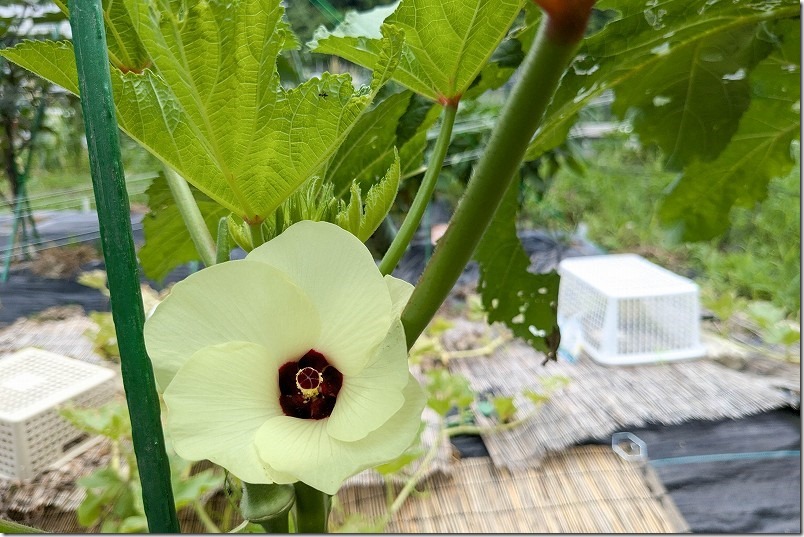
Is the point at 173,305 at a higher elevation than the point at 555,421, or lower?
higher

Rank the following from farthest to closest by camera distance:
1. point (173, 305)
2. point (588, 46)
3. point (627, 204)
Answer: point (627, 204), point (588, 46), point (173, 305)

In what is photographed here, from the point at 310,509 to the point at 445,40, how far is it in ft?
0.65

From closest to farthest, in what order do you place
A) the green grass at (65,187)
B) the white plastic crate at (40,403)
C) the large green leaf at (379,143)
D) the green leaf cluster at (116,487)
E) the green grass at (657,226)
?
the large green leaf at (379,143) → the green leaf cluster at (116,487) → the white plastic crate at (40,403) → the green grass at (65,187) → the green grass at (657,226)

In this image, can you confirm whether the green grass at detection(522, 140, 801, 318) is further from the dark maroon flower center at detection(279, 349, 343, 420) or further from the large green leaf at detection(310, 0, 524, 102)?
the dark maroon flower center at detection(279, 349, 343, 420)

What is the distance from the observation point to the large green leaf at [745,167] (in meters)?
0.53

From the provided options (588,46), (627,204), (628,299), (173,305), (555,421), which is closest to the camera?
(173,305)

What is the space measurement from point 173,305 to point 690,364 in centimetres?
190

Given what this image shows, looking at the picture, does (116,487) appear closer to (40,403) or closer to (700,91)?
(40,403)

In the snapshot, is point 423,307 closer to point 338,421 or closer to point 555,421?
point 338,421

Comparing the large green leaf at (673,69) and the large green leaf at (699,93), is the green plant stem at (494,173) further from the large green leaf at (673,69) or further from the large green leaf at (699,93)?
the large green leaf at (699,93)

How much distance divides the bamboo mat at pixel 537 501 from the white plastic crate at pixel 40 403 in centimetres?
51

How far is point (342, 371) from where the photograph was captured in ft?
0.62

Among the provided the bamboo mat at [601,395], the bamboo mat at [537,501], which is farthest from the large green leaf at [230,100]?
the bamboo mat at [601,395]

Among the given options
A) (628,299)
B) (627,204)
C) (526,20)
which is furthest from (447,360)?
(627,204)
